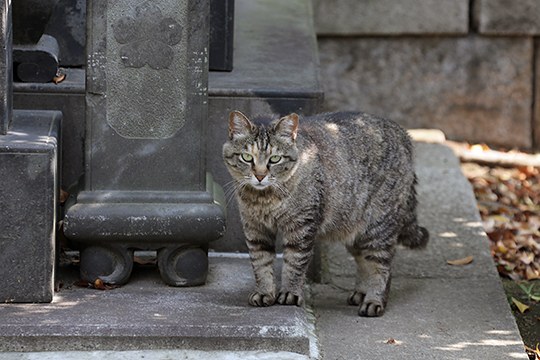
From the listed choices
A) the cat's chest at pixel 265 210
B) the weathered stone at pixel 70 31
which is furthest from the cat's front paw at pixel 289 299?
the weathered stone at pixel 70 31

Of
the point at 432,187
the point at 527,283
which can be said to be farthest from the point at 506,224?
the point at 527,283

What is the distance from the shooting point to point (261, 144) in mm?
5723

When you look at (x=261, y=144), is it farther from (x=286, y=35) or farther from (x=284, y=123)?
(x=286, y=35)

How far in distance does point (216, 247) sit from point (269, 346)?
1.57m

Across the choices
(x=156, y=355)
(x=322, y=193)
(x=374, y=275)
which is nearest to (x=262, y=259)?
(x=322, y=193)

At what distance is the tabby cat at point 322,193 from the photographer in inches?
227

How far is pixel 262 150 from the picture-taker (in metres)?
5.71

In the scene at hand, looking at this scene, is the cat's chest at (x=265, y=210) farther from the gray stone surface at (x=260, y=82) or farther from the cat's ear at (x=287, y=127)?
the gray stone surface at (x=260, y=82)

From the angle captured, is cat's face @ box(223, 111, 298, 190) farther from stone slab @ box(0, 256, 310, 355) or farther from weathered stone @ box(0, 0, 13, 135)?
weathered stone @ box(0, 0, 13, 135)

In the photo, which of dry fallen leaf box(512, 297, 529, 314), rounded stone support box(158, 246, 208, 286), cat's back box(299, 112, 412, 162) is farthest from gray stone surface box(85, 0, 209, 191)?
dry fallen leaf box(512, 297, 529, 314)

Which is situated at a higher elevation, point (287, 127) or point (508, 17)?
point (508, 17)

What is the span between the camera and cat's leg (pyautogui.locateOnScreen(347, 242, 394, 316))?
618 cm

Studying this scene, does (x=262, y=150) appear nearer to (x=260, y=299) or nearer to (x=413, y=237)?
(x=260, y=299)

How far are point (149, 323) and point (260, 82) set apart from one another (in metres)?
2.02
